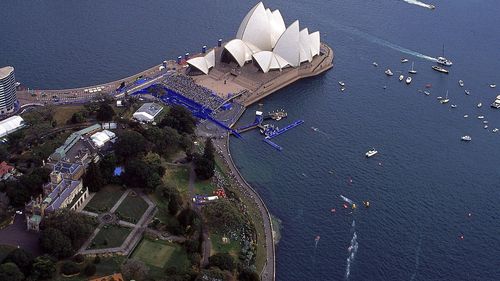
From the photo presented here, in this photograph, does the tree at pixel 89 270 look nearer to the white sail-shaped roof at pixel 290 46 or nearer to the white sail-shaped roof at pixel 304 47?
the white sail-shaped roof at pixel 290 46

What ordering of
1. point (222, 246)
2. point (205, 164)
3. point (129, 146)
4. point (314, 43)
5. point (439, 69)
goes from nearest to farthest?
1. point (222, 246)
2. point (129, 146)
3. point (205, 164)
4. point (314, 43)
5. point (439, 69)

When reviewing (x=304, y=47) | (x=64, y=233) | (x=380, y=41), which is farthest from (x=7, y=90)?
(x=380, y=41)

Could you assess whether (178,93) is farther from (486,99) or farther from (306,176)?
(486,99)

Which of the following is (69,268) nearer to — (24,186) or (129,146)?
(24,186)

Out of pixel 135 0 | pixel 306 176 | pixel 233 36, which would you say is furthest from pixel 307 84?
pixel 135 0

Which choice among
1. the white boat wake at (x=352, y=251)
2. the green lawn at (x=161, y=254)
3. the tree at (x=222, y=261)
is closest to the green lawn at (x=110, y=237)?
the green lawn at (x=161, y=254)

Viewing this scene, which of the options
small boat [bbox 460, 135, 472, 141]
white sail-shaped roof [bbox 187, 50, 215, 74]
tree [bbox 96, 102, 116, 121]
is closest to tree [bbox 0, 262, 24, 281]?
tree [bbox 96, 102, 116, 121]

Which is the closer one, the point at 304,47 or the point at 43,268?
the point at 43,268
